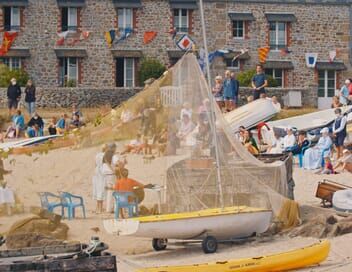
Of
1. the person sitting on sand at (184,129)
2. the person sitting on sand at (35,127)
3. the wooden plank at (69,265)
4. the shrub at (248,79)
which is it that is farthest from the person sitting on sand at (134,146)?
the shrub at (248,79)

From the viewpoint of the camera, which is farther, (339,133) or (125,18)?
(125,18)

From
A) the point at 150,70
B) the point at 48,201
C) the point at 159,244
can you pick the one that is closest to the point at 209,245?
the point at 159,244

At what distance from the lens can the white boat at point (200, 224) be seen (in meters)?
18.9

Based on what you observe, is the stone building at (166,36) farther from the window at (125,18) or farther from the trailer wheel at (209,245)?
the trailer wheel at (209,245)

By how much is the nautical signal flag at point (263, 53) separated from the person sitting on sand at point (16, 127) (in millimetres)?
16729

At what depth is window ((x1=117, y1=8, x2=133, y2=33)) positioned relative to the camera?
47.9m

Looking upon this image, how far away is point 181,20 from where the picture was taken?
158 feet

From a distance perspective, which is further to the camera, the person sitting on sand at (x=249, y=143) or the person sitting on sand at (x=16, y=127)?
the person sitting on sand at (x=16, y=127)

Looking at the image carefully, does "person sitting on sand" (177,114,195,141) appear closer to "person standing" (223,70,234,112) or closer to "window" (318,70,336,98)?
"person standing" (223,70,234,112)

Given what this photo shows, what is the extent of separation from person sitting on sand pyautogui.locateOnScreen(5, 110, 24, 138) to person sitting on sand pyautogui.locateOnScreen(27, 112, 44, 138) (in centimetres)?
23

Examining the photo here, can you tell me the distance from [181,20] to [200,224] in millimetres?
29439

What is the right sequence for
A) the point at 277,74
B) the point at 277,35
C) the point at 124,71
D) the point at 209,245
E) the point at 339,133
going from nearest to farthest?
1. the point at 209,245
2. the point at 339,133
3. the point at 124,71
4. the point at 277,74
5. the point at 277,35

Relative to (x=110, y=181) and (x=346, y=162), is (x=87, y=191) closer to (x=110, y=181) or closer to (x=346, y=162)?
(x=110, y=181)

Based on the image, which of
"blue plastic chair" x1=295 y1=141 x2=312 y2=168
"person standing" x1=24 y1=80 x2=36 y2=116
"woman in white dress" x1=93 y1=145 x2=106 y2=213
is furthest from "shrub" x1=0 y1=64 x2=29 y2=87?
"woman in white dress" x1=93 y1=145 x2=106 y2=213
